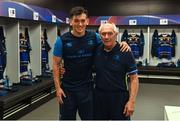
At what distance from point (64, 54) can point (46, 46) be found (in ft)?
13.8

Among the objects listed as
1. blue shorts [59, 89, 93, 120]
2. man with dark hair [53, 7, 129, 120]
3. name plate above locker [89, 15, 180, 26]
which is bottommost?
blue shorts [59, 89, 93, 120]

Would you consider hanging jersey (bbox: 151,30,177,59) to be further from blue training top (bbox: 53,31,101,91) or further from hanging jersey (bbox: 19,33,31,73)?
blue training top (bbox: 53,31,101,91)

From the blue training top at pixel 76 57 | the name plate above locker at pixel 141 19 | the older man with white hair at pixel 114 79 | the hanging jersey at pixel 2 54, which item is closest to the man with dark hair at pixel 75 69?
the blue training top at pixel 76 57

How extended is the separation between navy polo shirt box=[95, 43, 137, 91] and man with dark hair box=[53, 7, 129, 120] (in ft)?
0.51

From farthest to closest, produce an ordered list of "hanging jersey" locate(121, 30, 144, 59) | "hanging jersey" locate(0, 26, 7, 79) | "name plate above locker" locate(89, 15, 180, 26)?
"hanging jersey" locate(121, 30, 144, 59) → "name plate above locker" locate(89, 15, 180, 26) → "hanging jersey" locate(0, 26, 7, 79)

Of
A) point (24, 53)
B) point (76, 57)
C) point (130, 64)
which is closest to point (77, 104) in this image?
point (76, 57)

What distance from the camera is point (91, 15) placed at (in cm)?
852

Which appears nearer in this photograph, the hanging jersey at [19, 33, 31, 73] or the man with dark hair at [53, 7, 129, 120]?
the man with dark hair at [53, 7, 129, 120]

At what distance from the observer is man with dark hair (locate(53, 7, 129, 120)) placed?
8.55ft

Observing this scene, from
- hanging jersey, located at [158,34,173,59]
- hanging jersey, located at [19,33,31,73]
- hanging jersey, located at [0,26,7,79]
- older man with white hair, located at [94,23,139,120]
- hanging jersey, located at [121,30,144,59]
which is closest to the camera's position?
older man with white hair, located at [94,23,139,120]

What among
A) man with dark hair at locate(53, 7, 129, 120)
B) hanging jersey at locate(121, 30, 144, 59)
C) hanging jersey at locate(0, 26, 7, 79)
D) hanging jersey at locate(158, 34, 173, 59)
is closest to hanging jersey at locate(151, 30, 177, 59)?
hanging jersey at locate(158, 34, 173, 59)

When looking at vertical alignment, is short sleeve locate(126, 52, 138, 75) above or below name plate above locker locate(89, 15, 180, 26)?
below

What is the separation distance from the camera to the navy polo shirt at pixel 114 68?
2.49m

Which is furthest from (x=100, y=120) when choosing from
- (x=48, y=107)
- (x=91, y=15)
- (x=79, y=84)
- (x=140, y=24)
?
(x=91, y=15)
